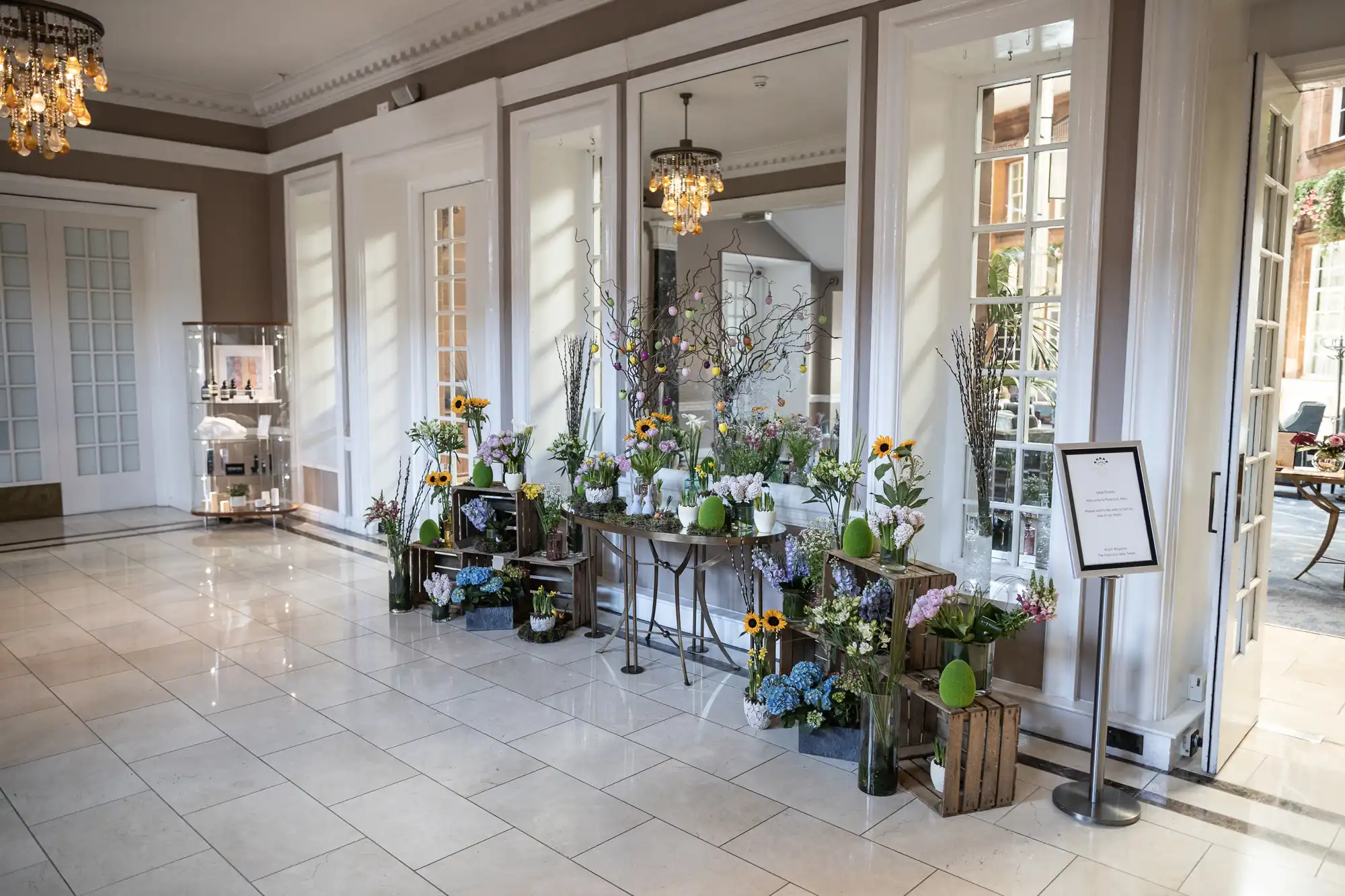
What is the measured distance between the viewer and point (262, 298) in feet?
27.9

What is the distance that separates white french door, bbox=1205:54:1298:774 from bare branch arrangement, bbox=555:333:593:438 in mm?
3253

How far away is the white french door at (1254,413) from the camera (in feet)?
11.1

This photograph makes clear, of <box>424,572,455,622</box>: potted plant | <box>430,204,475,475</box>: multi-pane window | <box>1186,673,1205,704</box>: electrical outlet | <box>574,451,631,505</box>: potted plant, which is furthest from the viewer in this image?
<box>430,204,475,475</box>: multi-pane window

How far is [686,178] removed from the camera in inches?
194

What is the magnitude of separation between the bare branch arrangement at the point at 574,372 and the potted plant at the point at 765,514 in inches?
58.4

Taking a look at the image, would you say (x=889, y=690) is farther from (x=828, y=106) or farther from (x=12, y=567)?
(x=12, y=567)

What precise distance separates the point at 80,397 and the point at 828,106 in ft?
23.8

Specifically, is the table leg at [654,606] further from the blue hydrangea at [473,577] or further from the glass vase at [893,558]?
the glass vase at [893,558]

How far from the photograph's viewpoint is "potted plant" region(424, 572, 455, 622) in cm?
529

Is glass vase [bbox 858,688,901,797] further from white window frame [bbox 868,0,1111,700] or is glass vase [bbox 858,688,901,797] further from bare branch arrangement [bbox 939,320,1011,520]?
bare branch arrangement [bbox 939,320,1011,520]

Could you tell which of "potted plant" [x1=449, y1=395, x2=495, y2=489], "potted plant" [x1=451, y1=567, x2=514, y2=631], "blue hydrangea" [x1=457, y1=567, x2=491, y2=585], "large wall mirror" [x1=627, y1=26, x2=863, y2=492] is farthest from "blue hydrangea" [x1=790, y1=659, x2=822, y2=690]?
"potted plant" [x1=449, y1=395, x2=495, y2=489]

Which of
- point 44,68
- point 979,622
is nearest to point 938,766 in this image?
point 979,622

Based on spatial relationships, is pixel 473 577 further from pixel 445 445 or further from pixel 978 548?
pixel 978 548

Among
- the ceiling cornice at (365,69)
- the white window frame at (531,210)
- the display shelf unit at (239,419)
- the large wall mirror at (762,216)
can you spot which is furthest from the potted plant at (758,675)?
the display shelf unit at (239,419)
